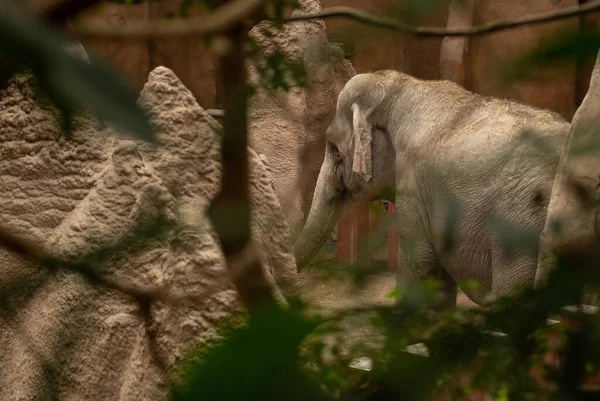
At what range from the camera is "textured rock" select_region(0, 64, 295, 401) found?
130 centimetres

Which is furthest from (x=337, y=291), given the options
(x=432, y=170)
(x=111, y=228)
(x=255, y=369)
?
(x=432, y=170)

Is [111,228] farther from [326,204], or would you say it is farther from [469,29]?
[326,204]

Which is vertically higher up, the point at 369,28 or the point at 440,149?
the point at 440,149

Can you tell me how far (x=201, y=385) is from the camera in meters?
0.23

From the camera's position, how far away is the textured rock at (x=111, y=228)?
1.30 metres

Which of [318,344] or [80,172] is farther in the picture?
[80,172]

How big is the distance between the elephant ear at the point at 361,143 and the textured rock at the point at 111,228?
5.78ft

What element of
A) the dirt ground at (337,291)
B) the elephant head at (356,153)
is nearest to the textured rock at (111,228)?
the dirt ground at (337,291)

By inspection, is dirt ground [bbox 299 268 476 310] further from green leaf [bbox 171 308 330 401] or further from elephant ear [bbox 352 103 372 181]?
elephant ear [bbox 352 103 372 181]

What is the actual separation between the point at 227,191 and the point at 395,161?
2.94 m

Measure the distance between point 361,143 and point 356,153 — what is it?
49mm

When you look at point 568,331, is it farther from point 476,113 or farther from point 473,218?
point 476,113

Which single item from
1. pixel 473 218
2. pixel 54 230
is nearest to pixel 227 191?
pixel 54 230

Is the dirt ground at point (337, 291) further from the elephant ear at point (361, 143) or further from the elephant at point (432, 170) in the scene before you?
the elephant ear at point (361, 143)
